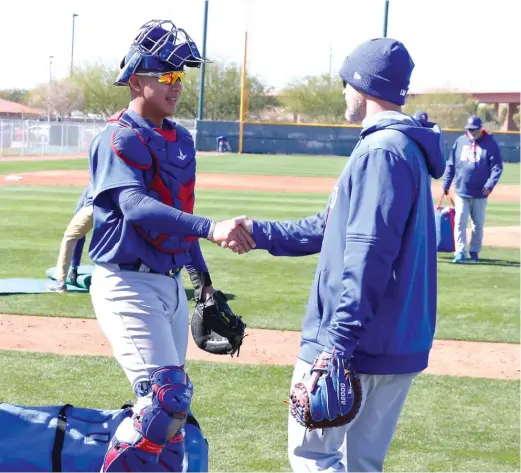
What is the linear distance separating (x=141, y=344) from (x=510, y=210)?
2000 centimetres

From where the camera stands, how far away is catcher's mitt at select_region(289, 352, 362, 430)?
3.42 m

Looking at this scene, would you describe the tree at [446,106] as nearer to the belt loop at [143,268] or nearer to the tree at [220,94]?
the tree at [220,94]

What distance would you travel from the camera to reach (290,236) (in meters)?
4.34

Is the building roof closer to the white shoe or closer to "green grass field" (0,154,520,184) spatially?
"green grass field" (0,154,520,184)

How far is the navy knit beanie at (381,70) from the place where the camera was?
3.67 m

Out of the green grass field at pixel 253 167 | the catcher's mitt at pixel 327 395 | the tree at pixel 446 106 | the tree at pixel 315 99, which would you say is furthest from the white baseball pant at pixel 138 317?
the tree at pixel 315 99

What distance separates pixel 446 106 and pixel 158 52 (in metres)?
80.9

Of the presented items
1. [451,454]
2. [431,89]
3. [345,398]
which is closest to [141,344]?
[345,398]

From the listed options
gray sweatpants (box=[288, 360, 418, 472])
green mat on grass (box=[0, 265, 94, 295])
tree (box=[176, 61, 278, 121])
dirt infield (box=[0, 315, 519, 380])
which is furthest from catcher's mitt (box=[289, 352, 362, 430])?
tree (box=[176, 61, 278, 121])

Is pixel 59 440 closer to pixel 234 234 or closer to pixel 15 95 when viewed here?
pixel 234 234

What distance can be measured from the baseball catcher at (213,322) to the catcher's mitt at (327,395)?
139 cm

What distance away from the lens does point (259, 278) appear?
38.6 ft

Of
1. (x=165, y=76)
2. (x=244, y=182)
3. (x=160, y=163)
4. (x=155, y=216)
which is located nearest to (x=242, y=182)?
(x=244, y=182)

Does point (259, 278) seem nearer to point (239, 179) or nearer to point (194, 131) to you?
point (239, 179)
